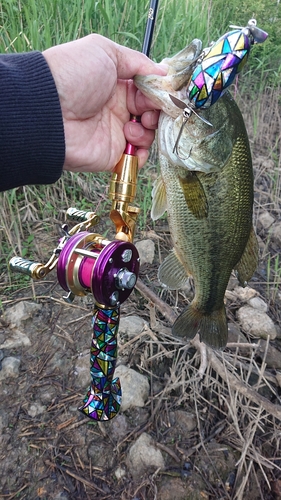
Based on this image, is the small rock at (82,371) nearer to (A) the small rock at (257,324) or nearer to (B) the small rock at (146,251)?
(B) the small rock at (146,251)

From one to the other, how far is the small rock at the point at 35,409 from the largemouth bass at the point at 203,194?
757 millimetres

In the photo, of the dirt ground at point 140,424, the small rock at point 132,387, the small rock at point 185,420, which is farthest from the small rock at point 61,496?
the small rock at point 185,420

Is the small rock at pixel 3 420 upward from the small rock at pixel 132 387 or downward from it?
downward

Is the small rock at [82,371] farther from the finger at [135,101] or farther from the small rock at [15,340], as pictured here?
the finger at [135,101]

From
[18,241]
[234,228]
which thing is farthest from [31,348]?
[234,228]

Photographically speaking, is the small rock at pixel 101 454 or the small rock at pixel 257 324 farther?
the small rock at pixel 257 324

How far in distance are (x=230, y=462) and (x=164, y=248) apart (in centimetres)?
127

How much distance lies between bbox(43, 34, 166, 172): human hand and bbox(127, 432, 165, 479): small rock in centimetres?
115

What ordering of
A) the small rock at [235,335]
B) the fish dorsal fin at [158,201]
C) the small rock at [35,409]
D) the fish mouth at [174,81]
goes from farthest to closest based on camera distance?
the small rock at [235,335], the small rock at [35,409], the fish dorsal fin at [158,201], the fish mouth at [174,81]

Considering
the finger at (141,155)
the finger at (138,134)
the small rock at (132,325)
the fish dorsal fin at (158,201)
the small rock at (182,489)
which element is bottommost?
the small rock at (182,489)

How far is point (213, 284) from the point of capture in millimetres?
1500

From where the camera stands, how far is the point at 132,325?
2098mm

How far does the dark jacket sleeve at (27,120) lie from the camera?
4.05ft

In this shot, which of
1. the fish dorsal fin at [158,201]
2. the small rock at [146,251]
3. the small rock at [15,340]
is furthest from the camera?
the small rock at [146,251]
